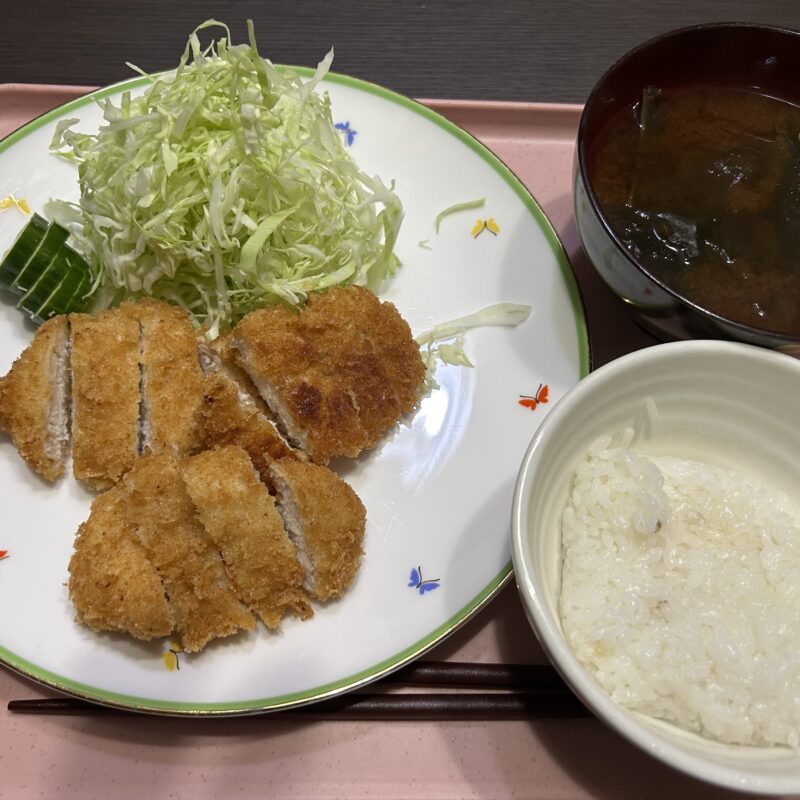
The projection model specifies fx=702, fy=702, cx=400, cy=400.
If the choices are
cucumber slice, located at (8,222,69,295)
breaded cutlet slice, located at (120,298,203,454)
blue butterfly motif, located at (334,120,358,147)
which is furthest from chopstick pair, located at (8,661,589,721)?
blue butterfly motif, located at (334,120,358,147)

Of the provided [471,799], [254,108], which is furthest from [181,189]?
[471,799]

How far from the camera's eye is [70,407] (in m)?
2.28

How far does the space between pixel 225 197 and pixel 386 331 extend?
0.67 meters

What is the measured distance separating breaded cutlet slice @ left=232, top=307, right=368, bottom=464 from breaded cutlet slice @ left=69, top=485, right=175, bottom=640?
22.0 inches

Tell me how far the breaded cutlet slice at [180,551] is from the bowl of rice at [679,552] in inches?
33.2

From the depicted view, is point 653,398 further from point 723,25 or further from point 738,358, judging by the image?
point 723,25

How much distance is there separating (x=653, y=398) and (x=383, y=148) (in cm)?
141

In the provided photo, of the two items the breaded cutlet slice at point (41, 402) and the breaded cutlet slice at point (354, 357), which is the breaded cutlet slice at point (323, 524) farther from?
the breaded cutlet slice at point (41, 402)

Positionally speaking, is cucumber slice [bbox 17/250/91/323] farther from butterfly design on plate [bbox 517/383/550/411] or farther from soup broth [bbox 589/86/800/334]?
soup broth [bbox 589/86/800/334]

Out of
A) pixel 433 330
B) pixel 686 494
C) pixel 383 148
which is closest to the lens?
pixel 686 494

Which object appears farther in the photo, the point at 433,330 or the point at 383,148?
the point at 383,148

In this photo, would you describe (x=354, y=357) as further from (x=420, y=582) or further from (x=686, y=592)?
(x=686, y=592)

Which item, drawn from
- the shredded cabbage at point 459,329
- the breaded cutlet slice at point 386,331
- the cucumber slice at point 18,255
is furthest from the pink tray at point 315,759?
the cucumber slice at point 18,255

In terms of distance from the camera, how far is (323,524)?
6.47 feet
